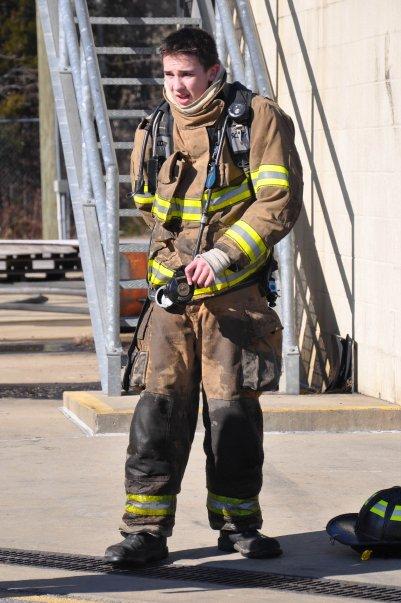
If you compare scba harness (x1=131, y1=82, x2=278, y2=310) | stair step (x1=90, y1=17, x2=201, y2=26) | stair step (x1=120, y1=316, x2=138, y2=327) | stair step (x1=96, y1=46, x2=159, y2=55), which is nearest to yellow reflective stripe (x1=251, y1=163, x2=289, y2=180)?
scba harness (x1=131, y1=82, x2=278, y2=310)

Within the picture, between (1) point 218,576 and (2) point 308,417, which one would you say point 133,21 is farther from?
(1) point 218,576

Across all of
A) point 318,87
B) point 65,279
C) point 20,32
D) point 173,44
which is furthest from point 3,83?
point 173,44

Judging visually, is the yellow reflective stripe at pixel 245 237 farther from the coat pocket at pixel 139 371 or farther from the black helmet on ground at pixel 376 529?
the black helmet on ground at pixel 376 529

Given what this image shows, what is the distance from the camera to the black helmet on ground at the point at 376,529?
528 centimetres

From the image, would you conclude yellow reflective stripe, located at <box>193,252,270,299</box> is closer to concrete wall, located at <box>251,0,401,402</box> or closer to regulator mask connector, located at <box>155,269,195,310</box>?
regulator mask connector, located at <box>155,269,195,310</box>

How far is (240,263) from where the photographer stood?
513 centimetres

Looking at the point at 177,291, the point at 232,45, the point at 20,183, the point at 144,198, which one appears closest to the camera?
the point at 177,291

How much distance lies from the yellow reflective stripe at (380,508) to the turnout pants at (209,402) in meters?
0.45

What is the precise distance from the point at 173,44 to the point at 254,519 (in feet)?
5.99

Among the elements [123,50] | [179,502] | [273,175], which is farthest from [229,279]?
[123,50]

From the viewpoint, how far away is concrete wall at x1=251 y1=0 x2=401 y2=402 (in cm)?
800

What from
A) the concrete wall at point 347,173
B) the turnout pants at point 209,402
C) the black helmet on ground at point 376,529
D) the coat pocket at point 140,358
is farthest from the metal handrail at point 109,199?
the black helmet on ground at point 376,529

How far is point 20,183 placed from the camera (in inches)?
1124

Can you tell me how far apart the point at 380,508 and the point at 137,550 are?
94cm
